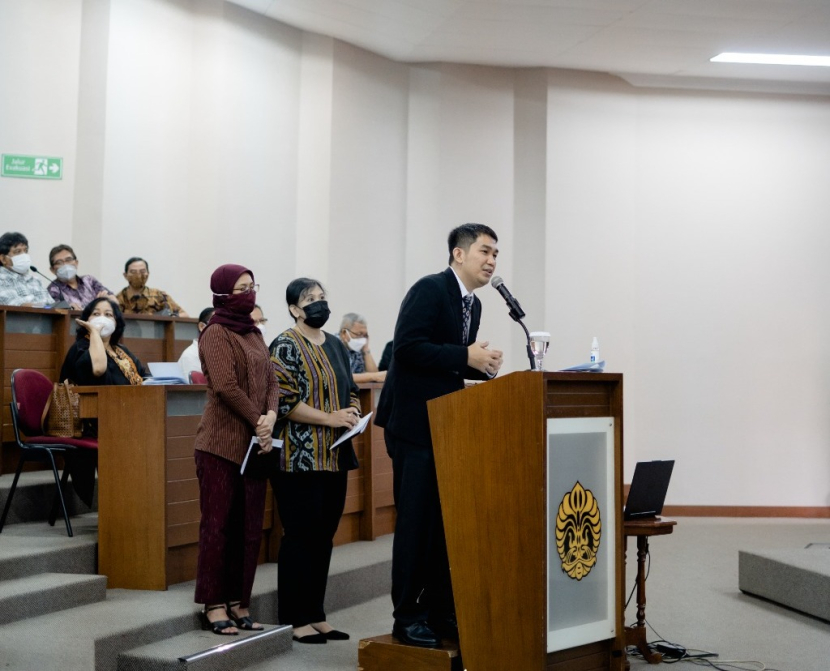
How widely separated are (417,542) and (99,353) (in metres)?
2.34

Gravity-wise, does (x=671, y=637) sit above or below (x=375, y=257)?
below

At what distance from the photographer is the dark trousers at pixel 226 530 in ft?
12.1

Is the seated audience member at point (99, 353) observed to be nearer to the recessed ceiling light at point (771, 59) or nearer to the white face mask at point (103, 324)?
the white face mask at point (103, 324)

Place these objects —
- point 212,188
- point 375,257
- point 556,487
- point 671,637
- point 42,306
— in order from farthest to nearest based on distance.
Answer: point 375,257 < point 212,188 < point 42,306 < point 671,637 < point 556,487

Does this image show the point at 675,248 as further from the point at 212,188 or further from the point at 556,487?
the point at 556,487

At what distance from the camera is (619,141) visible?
899 centimetres

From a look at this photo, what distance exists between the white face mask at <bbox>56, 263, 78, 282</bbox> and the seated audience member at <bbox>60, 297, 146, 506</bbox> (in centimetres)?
158

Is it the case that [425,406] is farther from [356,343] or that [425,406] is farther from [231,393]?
[356,343]

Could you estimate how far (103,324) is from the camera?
5.11 meters

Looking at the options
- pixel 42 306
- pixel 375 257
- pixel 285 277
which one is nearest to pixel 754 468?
pixel 375 257

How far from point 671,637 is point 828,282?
5526 millimetres

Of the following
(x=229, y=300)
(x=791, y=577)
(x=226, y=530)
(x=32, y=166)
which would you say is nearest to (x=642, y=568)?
(x=791, y=577)

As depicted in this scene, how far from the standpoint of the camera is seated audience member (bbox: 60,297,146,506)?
4719 millimetres

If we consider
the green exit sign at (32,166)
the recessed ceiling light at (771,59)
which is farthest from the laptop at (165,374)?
the recessed ceiling light at (771,59)
